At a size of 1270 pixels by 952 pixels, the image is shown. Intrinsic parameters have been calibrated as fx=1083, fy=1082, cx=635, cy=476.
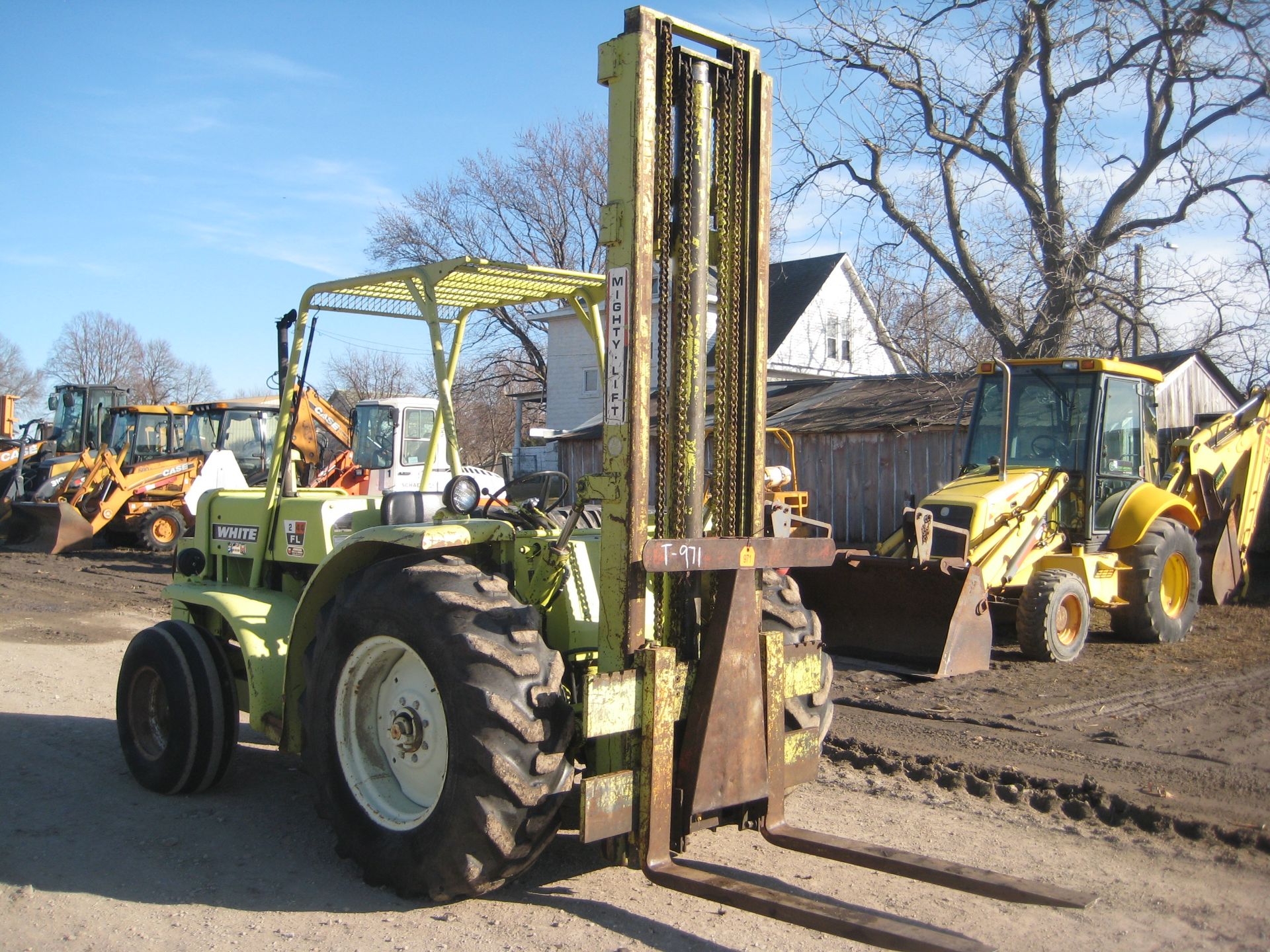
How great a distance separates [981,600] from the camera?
9023 mm

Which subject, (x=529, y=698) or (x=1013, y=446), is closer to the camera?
(x=529, y=698)

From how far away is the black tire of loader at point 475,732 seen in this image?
3.79 m

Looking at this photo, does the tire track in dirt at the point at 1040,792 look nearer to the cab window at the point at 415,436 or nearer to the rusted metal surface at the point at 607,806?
the rusted metal surface at the point at 607,806

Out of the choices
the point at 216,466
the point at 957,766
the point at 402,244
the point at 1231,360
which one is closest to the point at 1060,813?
the point at 957,766

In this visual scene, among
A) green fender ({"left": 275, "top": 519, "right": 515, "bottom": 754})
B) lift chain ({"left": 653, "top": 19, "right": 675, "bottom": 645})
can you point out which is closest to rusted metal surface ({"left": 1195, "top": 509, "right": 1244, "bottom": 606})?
lift chain ({"left": 653, "top": 19, "right": 675, "bottom": 645})

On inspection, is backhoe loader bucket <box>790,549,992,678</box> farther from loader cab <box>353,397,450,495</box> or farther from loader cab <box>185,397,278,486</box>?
loader cab <box>185,397,278,486</box>

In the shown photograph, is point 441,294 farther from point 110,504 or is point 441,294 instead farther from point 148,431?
point 148,431

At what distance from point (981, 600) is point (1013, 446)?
282 centimetres

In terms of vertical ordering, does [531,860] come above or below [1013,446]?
below

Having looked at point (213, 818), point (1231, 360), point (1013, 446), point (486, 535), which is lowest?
point (213, 818)

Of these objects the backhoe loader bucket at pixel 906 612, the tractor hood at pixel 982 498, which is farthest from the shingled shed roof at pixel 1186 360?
the backhoe loader bucket at pixel 906 612

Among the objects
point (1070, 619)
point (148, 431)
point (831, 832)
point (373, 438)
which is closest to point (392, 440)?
point (373, 438)

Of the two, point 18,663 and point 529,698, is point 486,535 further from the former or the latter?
point 18,663

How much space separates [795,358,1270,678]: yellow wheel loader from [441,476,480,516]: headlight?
4.61 meters
